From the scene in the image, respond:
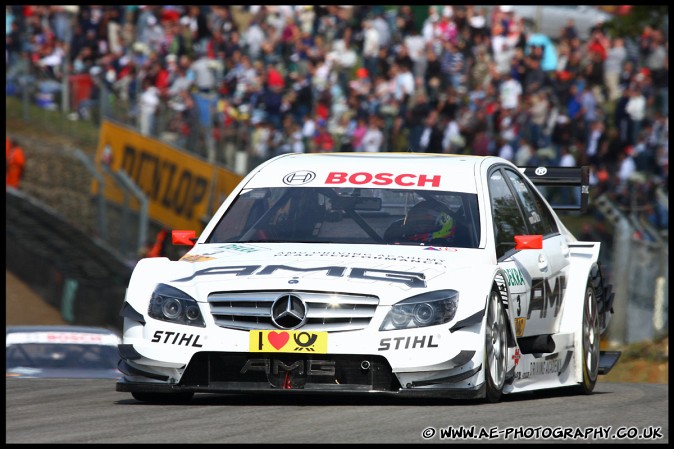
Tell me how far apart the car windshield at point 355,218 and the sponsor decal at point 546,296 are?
2.03 ft

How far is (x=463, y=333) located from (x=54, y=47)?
21.2m

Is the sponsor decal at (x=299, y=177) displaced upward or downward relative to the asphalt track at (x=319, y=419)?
upward

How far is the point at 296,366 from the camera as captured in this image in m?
7.35

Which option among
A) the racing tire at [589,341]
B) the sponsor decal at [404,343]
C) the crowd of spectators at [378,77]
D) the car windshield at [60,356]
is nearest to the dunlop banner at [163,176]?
the crowd of spectators at [378,77]

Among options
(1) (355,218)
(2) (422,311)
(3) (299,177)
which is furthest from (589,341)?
(2) (422,311)

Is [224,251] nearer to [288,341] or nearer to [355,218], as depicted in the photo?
[355,218]

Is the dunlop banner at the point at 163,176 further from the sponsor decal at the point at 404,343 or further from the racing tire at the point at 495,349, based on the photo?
the sponsor decal at the point at 404,343

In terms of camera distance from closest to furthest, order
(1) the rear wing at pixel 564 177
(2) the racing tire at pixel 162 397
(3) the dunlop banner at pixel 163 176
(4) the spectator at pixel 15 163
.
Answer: (2) the racing tire at pixel 162 397 < (1) the rear wing at pixel 564 177 < (3) the dunlop banner at pixel 163 176 < (4) the spectator at pixel 15 163

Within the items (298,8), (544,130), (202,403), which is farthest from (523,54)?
(202,403)

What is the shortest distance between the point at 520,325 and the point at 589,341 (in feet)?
3.99

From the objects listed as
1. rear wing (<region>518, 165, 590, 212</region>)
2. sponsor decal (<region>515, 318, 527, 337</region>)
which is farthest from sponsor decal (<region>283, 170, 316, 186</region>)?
rear wing (<region>518, 165, 590, 212</region>)

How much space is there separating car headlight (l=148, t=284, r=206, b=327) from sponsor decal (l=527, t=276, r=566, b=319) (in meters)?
2.11

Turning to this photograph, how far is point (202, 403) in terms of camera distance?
7852 millimetres

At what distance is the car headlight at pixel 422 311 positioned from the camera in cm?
732
